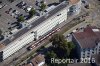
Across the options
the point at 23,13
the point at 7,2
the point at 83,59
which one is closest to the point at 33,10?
the point at 23,13

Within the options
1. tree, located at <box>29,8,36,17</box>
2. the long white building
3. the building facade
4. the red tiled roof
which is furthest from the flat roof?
the red tiled roof

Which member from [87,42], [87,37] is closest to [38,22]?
[87,37]

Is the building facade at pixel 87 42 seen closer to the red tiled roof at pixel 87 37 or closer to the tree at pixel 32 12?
the red tiled roof at pixel 87 37

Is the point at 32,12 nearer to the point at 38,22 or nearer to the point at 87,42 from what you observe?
the point at 38,22

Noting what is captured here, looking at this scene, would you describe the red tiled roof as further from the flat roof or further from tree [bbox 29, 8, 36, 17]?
tree [bbox 29, 8, 36, 17]

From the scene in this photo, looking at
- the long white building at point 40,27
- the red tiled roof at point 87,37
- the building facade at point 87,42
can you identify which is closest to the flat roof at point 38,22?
the long white building at point 40,27
